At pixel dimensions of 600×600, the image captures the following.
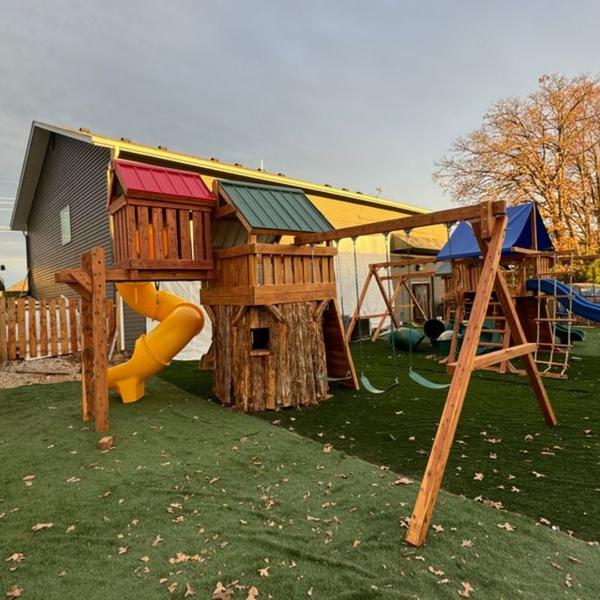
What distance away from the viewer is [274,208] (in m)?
6.54

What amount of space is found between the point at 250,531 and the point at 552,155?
75.6 feet

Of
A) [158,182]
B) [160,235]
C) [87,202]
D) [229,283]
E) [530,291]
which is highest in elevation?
[87,202]

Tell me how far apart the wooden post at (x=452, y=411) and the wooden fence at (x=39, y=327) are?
9862 millimetres

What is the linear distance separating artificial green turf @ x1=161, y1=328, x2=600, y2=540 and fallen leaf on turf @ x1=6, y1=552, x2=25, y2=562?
9.78ft

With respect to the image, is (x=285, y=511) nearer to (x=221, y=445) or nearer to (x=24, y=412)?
(x=221, y=445)

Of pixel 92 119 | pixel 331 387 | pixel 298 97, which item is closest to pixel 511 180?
pixel 298 97

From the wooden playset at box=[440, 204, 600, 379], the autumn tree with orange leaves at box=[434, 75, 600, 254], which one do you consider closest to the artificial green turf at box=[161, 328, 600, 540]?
the wooden playset at box=[440, 204, 600, 379]

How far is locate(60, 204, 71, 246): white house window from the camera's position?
47.5ft

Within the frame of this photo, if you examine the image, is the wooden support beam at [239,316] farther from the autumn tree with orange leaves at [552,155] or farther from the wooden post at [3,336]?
the autumn tree with orange leaves at [552,155]

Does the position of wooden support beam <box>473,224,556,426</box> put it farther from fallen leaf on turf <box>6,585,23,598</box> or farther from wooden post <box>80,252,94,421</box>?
wooden post <box>80,252,94,421</box>

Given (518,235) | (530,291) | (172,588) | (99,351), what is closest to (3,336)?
(99,351)

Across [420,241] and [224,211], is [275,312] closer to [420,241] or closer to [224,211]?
[224,211]

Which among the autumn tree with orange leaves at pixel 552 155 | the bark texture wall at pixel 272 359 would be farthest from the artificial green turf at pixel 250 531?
the autumn tree with orange leaves at pixel 552 155

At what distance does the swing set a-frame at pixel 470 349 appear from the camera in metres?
2.85
